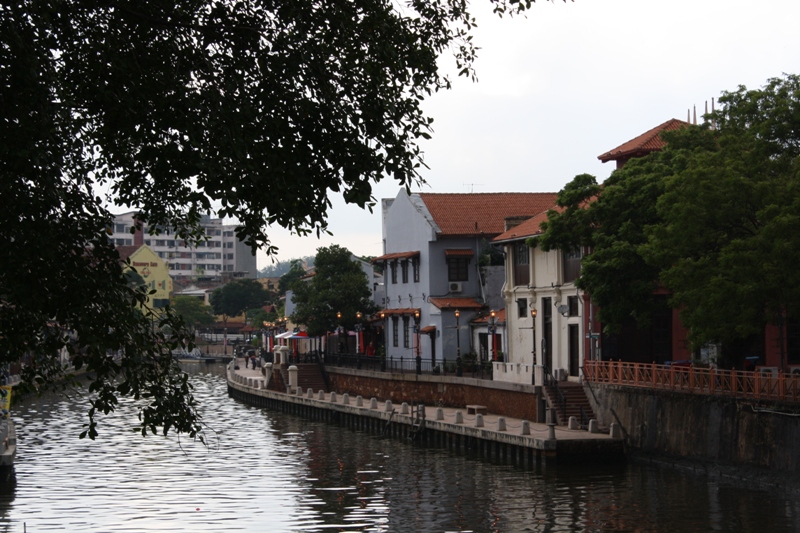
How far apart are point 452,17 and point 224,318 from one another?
161187mm

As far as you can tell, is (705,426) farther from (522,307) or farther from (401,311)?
(401,311)

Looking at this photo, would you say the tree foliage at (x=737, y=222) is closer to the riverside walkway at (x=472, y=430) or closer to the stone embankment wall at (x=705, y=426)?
the stone embankment wall at (x=705, y=426)

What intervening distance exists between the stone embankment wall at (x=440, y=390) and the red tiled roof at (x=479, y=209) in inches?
335

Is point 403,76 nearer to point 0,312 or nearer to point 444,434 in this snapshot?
point 0,312

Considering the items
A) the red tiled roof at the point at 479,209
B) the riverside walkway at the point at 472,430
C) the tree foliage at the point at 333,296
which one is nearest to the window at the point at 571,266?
the riverside walkway at the point at 472,430

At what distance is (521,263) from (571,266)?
5657 mm

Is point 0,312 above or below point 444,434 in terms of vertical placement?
above

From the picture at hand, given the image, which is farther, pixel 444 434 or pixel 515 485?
pixel 444 434

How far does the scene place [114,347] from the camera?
14.9m

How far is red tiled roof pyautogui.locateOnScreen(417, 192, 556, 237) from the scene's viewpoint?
6347 centimetres

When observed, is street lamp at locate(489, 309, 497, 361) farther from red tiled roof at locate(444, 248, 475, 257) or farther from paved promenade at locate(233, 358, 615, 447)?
red tiled roof at locate(444, 248, 475, 257)

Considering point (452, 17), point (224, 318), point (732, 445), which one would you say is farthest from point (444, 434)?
point (224, 318)

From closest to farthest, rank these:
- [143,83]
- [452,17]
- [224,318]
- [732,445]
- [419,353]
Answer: [143,83] → [452,17] → [732,445] → [419,353] → [224,318]

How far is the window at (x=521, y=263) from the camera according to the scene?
177ft
